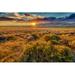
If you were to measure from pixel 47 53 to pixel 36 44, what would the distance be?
154mm

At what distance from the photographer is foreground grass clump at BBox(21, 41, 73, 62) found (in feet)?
6.70

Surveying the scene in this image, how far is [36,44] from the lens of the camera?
2.07 metres

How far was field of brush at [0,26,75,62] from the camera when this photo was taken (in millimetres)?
2049

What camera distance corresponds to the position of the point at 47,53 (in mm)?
2051

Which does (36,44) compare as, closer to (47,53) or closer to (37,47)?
(37,47)

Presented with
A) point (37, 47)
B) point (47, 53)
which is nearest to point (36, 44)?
point (37, 47)

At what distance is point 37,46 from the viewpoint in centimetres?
207
